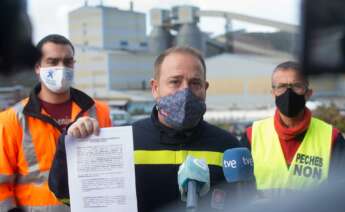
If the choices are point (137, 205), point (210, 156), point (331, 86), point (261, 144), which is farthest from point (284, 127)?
point (331, 86)

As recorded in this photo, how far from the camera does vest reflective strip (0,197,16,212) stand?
9.20 ft

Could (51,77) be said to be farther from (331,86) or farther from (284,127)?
(331,86)

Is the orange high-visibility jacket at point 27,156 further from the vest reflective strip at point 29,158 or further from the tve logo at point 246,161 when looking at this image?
the tve logo at point 246,161

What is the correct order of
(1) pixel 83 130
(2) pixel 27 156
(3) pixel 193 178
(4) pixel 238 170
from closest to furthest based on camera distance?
(3) pixel 193 178
(4) pixel 238 170
(1) pixel 83 130
(2) pixel 27 156

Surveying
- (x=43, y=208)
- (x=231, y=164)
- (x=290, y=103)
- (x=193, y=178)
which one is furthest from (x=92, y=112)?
(x=193, y=178)

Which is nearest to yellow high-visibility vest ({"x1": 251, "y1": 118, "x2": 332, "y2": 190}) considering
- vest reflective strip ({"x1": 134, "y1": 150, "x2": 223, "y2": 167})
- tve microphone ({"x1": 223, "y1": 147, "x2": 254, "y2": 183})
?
vest reflective strip ({"x1": 134, "y1": 150, "x2": 223, "y2": 167})

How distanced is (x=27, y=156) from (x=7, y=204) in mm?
270

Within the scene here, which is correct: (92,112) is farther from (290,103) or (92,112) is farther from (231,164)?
(231,164)

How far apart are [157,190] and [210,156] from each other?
264 millimetres

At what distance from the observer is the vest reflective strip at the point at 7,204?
2.80 metres

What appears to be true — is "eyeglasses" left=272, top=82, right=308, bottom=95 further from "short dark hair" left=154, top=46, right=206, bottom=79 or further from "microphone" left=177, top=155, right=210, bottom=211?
"microphone" left=177, top=155, right=210, bottom=211

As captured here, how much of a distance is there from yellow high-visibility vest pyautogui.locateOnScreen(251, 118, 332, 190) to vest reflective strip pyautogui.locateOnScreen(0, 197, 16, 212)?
1.27 metres

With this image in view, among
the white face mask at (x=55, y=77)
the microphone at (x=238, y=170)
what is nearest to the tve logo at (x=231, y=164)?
the microphone at (x=238, y=170)

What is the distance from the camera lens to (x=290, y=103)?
10.1 ft
